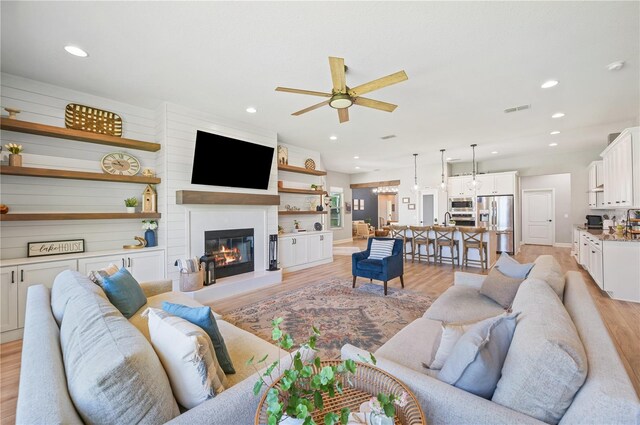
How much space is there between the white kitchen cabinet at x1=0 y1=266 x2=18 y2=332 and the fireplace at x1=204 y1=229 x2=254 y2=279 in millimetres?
2051

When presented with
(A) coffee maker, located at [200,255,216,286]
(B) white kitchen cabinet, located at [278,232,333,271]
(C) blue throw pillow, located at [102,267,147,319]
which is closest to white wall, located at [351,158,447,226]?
(B) white kitchen cabinet, located at [278,232,333,271]

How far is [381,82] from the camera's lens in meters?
2.44

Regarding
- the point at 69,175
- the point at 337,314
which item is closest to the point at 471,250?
the point at 337,314

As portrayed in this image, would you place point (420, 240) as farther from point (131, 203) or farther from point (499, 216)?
point (131, 203)

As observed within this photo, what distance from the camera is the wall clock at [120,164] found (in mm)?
3766

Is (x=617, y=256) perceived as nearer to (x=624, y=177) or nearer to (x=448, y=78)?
(x=624, y=177)

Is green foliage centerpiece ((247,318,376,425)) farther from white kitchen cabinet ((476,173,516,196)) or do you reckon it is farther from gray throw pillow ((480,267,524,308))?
white kitchen cabinet ((476,173,516,196))

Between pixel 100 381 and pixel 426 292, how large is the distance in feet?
14.0

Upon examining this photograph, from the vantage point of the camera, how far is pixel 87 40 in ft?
8.16

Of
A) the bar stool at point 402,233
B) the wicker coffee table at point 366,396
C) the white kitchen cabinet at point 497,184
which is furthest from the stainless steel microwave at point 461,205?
the wicker coffee table at point 366,396

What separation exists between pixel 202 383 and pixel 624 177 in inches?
241

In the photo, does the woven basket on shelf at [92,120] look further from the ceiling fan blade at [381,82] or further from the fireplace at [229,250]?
the ceiling fan blade at [381,82]

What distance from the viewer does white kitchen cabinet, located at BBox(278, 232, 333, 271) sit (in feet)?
19.0

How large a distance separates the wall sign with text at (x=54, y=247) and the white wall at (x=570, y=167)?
9.99 meters
